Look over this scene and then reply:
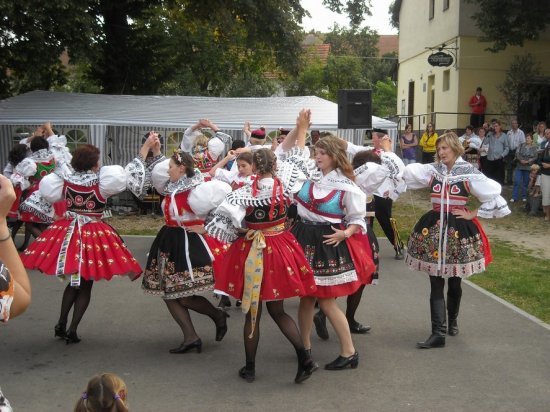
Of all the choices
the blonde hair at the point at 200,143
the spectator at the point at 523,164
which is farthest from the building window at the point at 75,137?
the spectator at the point at 523,164

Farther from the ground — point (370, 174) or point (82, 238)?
point (370, 174)

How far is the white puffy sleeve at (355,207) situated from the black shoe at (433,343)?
1.43 m

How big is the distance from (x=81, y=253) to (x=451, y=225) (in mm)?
3220

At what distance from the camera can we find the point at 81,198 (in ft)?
20.0

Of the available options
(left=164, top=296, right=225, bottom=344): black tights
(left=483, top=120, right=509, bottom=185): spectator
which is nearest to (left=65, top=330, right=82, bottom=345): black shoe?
(left=164, top=296, right=225, bottom=344): black tights

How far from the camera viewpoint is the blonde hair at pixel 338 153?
544cm

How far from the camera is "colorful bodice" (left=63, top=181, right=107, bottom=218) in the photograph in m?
6.11

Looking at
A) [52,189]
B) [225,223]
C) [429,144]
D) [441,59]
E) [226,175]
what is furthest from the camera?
[441,59]

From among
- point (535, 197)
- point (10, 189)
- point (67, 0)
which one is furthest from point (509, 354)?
point (67, 0)

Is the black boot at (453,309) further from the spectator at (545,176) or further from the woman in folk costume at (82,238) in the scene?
the spectator at (545,176)

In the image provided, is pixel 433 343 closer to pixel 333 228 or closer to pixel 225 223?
pixel 333 228

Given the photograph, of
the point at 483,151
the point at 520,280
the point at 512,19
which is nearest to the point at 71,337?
the point at 520,280

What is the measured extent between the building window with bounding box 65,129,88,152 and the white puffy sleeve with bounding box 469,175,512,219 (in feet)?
39.5

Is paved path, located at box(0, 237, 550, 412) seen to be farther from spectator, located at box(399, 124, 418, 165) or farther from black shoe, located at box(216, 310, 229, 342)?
spectator, located at box(399, 124, 418, 165)
